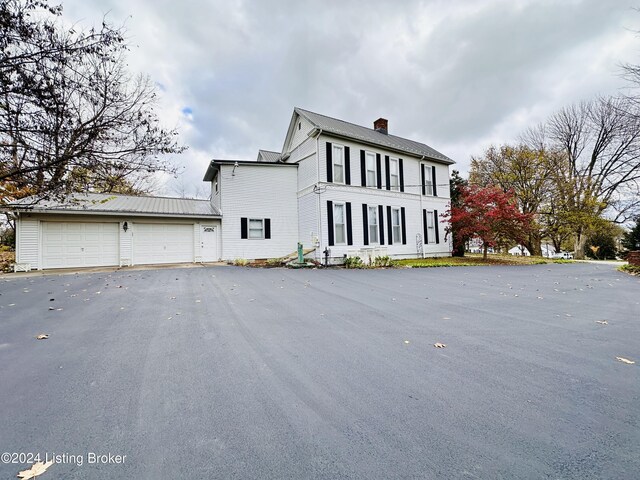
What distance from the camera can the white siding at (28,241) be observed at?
36.9 feet

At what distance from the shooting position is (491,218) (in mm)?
14852

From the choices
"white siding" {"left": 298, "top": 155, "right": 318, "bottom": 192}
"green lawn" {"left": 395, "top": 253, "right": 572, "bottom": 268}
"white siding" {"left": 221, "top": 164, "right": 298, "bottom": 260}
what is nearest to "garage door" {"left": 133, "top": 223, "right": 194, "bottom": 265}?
"white siding" {"left": 221, "top": 164, "right": 298, "bottom": 260}

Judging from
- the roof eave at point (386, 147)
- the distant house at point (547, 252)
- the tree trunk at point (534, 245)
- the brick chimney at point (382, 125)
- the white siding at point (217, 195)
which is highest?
the brick chimney at point (382, 125)

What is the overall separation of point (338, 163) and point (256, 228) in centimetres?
560

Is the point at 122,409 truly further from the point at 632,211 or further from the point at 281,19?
the point at 632,211

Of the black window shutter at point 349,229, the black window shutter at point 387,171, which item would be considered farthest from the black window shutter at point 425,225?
the black window shutter at point 349,229

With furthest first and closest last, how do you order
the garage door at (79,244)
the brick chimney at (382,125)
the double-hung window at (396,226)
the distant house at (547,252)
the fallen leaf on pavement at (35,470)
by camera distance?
the distant house at (547,252) < the brick chimney at (382,125) < the double-hung window at (396,226) < the garage door at (79,244) < the fallen leaf on pavement at (35,470)

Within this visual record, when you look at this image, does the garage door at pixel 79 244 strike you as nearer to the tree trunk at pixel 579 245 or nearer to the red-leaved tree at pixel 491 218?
the red-leaved tree at pixel 491 218

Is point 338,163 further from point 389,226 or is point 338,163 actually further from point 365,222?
point 389,226

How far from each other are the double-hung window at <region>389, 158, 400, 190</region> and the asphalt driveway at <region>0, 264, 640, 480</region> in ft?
39.0

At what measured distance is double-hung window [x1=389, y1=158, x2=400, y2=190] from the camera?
15.7m

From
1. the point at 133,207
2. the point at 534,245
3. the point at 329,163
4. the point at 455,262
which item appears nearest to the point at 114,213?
the point at 133,207

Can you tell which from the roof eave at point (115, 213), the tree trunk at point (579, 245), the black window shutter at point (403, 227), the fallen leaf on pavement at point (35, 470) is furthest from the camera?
the tree trunk at point (579, 245)

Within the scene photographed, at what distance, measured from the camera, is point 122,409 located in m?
1.98
